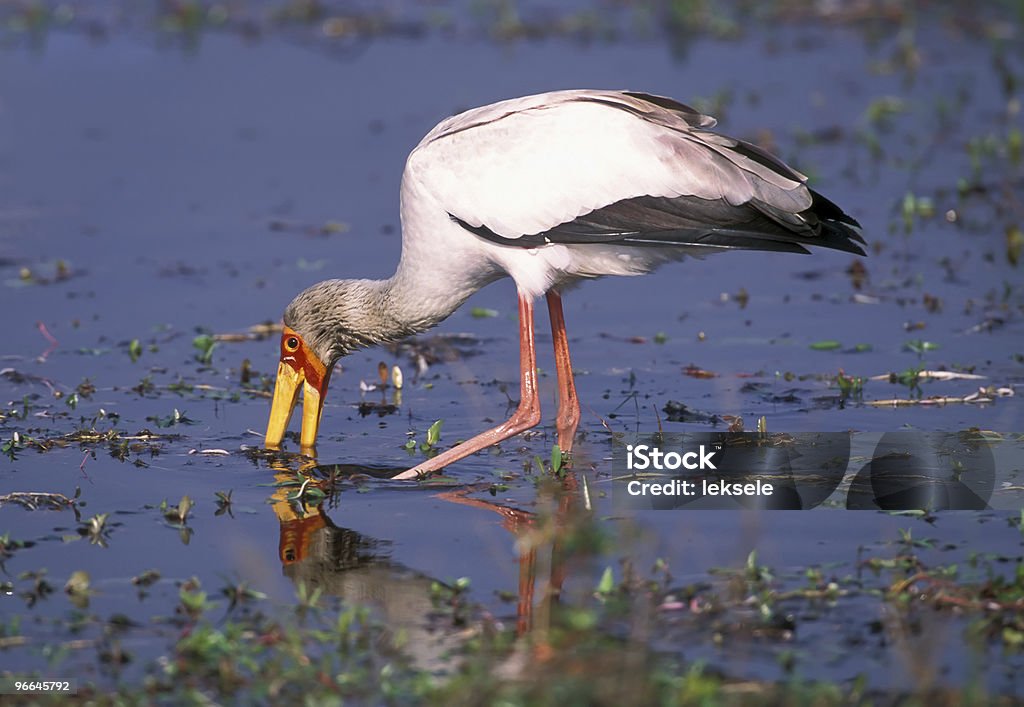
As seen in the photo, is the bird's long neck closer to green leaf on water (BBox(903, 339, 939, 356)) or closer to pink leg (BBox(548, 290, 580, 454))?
pink leg (BBox(548, 290, 580, 454))

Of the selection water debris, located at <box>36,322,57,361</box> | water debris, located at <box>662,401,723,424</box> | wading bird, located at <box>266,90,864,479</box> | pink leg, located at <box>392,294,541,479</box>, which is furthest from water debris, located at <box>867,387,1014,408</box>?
water debris, located at <box>36,322,57,361</box>

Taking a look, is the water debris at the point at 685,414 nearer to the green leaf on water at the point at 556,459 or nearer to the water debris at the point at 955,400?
the water debris at the point at 955,400

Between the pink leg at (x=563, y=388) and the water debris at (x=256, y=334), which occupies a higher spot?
the water debris at (x=256, y=334)

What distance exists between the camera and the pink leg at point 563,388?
20.0 ft

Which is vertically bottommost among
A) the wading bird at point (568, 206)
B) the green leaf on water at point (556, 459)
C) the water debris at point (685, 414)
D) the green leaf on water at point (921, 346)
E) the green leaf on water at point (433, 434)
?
the green leaf on water at point (556, 459)

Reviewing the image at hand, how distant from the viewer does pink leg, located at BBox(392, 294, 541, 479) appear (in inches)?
230

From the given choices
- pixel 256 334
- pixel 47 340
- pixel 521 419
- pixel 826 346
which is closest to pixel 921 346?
pixel 826 346

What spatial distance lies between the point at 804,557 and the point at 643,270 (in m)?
1.48

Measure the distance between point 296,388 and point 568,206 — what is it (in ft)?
4.59

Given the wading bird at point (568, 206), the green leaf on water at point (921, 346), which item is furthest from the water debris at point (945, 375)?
the wading bird at point (568, 206)

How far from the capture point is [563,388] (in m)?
6.24

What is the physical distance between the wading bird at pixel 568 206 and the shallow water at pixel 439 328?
64cm

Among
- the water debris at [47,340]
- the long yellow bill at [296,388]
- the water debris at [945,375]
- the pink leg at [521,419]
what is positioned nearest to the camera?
the pink leg at [521,419]

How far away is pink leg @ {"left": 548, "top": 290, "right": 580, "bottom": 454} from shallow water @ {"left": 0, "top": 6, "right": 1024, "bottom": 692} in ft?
0.32
